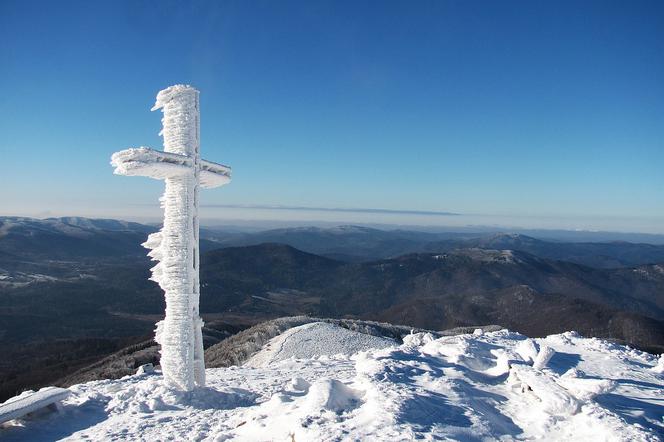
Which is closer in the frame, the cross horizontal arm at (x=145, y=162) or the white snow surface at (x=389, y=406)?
the white snow surface at (x=389, y=406)

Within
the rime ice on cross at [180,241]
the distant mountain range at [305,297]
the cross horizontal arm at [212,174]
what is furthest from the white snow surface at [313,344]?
the distant mountain range at [305,297]

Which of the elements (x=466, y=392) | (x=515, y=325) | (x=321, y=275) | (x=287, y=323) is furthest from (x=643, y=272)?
(x=466, y=392)

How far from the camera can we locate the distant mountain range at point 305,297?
2810 inches

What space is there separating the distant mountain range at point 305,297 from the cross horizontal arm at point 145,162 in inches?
1439

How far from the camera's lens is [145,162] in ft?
36.3

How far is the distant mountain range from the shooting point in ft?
234

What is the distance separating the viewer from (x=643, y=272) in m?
159

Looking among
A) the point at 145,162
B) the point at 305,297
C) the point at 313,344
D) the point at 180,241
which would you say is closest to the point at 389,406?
the point at 180,241

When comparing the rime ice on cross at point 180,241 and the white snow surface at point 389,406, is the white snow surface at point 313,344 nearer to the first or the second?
the white snow surface at point 389,406

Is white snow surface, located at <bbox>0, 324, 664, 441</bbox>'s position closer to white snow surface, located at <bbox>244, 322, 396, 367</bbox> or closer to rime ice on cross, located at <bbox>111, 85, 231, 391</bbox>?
rime ice on cross, located at <bbox>111, 85, 231, 391</bbox>

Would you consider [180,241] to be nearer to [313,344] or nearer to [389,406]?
[389,406]

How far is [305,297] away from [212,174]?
125486 millimetres

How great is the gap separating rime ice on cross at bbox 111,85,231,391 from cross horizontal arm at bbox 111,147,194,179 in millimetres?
138

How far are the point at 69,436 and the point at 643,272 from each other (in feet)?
616
